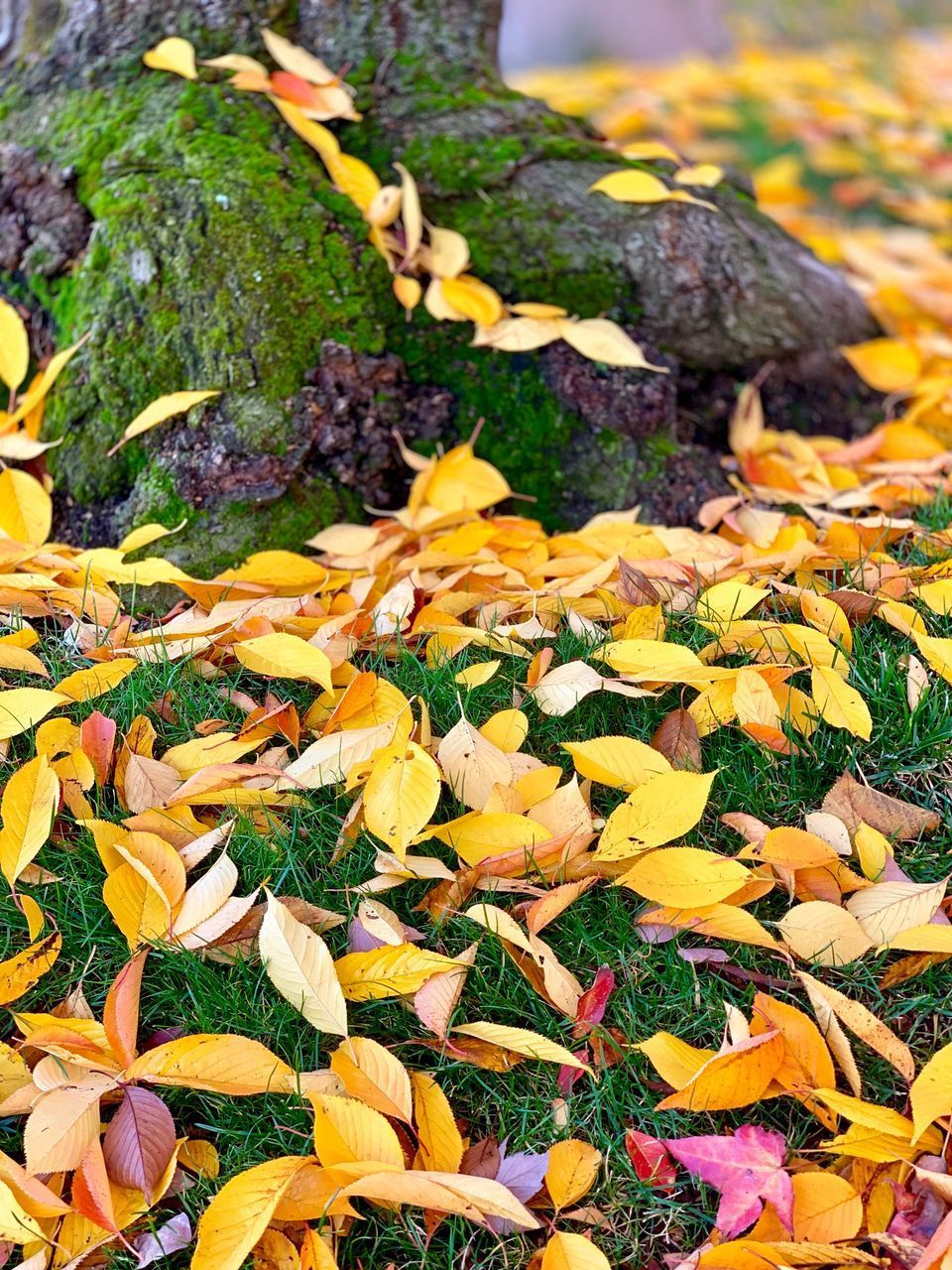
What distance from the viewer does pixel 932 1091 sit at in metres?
1.25

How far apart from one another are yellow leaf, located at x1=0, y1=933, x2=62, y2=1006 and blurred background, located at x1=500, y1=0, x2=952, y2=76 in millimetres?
7773

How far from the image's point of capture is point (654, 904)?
1483mm

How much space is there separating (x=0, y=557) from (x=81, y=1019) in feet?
3.15

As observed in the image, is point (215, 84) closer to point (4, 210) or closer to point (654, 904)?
point (4, 210)

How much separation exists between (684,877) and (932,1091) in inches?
14.7

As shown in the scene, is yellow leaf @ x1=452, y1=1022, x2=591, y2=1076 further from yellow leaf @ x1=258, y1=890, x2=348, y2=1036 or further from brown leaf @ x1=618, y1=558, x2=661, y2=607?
brown leaf @ x1=618, y1=558, x2=661, y2=607

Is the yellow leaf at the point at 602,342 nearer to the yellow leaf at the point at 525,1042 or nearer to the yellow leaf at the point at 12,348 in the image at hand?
the yellow leaf at the point at 12,348

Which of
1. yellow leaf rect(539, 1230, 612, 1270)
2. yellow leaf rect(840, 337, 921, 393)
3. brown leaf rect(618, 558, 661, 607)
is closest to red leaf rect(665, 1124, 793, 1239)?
yellow leaf rect(539, 1230, 612, 1270)

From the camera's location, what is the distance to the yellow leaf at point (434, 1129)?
4.13ft

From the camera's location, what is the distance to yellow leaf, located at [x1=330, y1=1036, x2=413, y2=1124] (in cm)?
Answer: 129

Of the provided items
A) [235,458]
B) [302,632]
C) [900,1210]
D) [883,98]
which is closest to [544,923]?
[900,1210]

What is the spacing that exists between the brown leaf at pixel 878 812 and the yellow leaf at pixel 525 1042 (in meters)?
0.52

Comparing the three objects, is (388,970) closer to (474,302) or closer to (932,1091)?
(932,1091)

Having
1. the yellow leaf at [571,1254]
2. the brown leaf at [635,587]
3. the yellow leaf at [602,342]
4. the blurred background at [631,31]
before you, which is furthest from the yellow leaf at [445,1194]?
the blurred background at [631,31]
